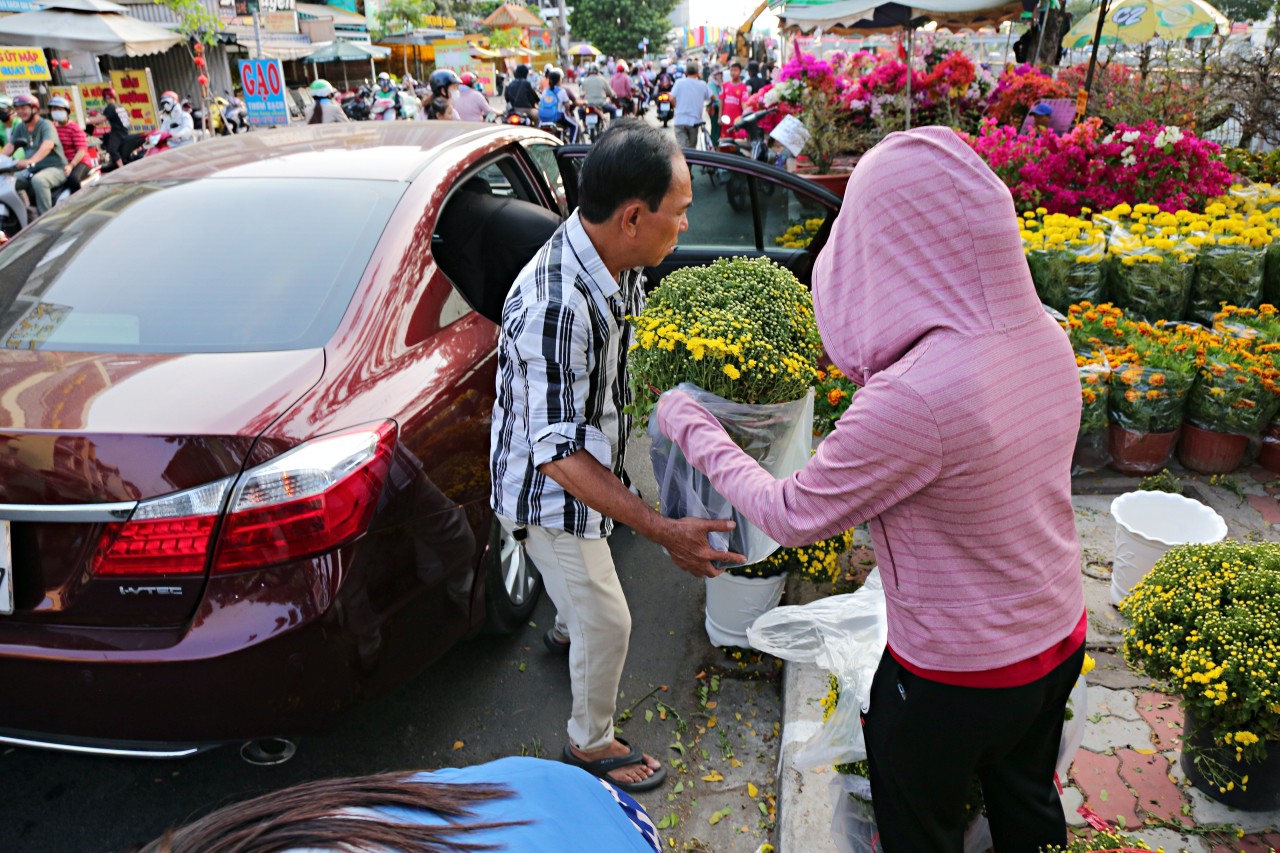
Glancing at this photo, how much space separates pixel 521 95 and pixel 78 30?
23.4 ft

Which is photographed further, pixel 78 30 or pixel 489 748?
pixel 78 30

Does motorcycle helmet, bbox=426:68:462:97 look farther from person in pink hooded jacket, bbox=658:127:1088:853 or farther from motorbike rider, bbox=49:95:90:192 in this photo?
person in pink hooded jacket, bbox=658:127:1088:853

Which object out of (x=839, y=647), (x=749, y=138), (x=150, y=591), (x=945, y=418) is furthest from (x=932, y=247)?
(x=749, y=138)

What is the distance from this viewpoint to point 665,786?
8.57 feet

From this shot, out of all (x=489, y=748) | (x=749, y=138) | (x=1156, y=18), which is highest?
(x=1156, y=18)

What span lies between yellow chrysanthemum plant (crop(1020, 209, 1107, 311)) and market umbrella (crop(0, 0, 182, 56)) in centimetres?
1513

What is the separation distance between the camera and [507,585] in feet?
10.1

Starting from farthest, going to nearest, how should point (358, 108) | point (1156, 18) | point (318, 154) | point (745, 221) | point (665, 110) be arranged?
point (665, 110)
point (358, 108)
point (1156, 18)
point (745, 221)
point (318, 154)

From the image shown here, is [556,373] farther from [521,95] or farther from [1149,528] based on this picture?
[521,95]

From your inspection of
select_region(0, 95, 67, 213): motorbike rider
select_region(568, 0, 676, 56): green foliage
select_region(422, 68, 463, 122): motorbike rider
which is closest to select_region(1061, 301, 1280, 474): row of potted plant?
select_region(422, 68, 463, 122): motorbike rider

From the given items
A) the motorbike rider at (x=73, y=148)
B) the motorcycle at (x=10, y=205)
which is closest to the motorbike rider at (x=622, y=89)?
the motorbike rider at (x=73, y=148)

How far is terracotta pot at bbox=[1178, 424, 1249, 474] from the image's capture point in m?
3.88

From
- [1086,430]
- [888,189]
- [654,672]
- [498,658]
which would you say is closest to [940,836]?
[888,189]

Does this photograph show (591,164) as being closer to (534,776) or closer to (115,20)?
(534,776)
